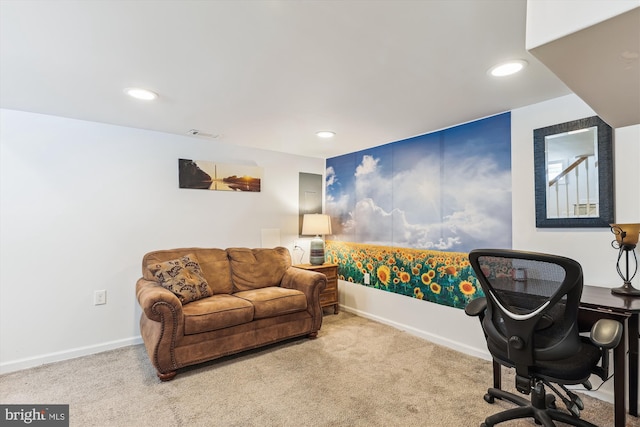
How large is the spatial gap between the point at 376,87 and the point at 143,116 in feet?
6.81

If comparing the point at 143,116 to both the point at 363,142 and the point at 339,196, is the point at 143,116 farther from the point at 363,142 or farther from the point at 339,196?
the point at 339,196

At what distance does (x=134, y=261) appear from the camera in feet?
10.5

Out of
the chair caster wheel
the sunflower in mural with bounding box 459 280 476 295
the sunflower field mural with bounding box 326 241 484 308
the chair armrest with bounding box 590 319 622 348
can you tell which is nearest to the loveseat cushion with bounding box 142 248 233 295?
the sunflower field mural with bounding box 326 241 484 308

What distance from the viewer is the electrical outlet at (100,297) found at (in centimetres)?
299

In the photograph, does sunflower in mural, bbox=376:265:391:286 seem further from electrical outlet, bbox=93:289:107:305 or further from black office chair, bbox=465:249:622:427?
electrical outlet, bbox=93:289:107:305

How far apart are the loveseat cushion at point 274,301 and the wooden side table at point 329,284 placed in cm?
75

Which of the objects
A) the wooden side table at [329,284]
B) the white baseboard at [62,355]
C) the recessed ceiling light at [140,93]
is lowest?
the white baseboard at [62,355]

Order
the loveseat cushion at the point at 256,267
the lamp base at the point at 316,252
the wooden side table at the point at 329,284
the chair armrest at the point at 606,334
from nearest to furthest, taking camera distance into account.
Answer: the chair armrest at the point at 606,334 < the loveseat cushion at the point at 256,267 < the wooden side table at the point at 329,284 < the lamp base at the point at 316,252

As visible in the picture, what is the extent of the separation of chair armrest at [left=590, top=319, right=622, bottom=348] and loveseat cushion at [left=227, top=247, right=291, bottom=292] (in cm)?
278

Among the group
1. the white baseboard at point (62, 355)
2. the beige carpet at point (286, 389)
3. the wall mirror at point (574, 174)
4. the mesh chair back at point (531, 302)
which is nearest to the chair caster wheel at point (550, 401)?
the beige carpet at point (286, 389)

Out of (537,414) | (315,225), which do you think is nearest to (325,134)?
(315,225)

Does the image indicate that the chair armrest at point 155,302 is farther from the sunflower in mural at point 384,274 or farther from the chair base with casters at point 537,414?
the sunflower in mural at point 384,274

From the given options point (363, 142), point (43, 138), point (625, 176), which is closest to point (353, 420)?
point (625, 176)

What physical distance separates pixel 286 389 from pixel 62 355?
2.12m
